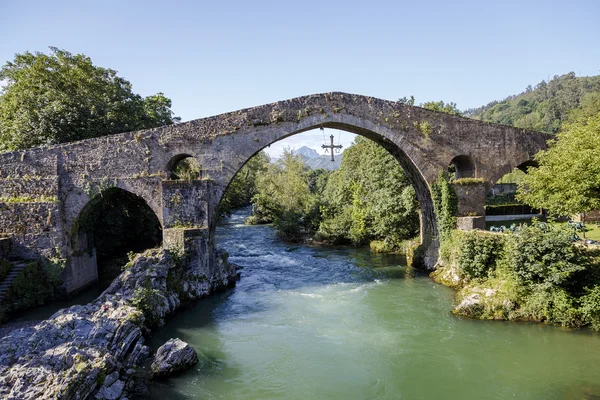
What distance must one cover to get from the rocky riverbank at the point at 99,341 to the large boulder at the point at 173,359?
483 mm

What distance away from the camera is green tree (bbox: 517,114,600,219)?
11281 millimetres

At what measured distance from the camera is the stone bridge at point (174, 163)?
48.4 feet

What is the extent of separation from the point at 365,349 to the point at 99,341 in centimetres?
652

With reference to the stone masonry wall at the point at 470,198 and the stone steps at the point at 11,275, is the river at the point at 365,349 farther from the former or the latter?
the stone steps at the point at 11,275

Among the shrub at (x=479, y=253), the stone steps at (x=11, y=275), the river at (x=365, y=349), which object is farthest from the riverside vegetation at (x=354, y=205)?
the stone steps at (x=11, y=275)

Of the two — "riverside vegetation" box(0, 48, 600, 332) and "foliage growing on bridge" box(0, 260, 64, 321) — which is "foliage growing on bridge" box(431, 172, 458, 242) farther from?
"foliage growing on bridge" box(0, 260, 64, 321)

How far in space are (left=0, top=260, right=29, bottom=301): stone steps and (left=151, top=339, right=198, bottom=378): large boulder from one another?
728 centimetres

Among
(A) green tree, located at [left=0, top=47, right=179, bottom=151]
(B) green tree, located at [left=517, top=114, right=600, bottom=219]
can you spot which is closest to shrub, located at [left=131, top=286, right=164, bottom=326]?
(A) green tree, located at [left=0, top=47, right=179, bottom=151]

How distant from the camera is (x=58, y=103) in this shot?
17219 mm

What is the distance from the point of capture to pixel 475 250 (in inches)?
537

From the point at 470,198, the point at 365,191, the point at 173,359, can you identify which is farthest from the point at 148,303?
the point at 365,191

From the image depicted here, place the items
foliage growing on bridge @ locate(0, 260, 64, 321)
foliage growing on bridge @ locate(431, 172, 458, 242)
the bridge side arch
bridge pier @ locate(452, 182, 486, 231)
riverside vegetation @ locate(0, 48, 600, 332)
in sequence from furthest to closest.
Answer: bridge pier @ locate(452, 182, 486, 231), foliage growing on bridge @ locate(431, 172, 458, 242), the bridge side arch, foliage growing on bridge @ locate(0, 260, 64, 321), riverside vegetation @ locate(0, 48, 600, 332)

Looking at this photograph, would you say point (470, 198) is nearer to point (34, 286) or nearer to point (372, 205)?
point (372, 205)

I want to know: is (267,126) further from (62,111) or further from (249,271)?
(62,111)
